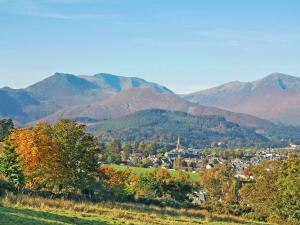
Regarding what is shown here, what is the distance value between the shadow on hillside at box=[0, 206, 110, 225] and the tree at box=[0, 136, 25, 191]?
1596 centimetres

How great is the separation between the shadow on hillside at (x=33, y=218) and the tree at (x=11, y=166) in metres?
16.0

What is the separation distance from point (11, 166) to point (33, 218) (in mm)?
27108

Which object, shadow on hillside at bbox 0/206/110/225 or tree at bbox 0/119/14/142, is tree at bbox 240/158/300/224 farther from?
tree at bbox 0/119/14/142

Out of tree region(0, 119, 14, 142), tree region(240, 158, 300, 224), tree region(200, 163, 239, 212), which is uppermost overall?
tree region(0, 119, 14, 142)

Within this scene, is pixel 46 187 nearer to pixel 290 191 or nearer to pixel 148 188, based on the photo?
pixel 290 191

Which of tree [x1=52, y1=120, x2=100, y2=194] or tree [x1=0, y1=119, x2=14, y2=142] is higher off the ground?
tree [x1=0, y1=119, x2=14, y2=142]

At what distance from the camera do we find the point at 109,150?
531 feet

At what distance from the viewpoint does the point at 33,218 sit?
2219 cm

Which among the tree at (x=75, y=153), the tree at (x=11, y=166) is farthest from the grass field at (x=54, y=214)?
the tree at (x=75, y=153)

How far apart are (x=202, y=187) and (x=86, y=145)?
63.6 m

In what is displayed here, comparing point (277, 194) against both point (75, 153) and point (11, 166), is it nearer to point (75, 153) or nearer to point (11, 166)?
point (75, 153)

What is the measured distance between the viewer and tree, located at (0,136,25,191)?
142 ft

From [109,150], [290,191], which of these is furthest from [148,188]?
[109,150]

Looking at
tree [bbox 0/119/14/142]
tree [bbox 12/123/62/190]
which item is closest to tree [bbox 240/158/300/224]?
tree [bbox 12/123/62/190]
